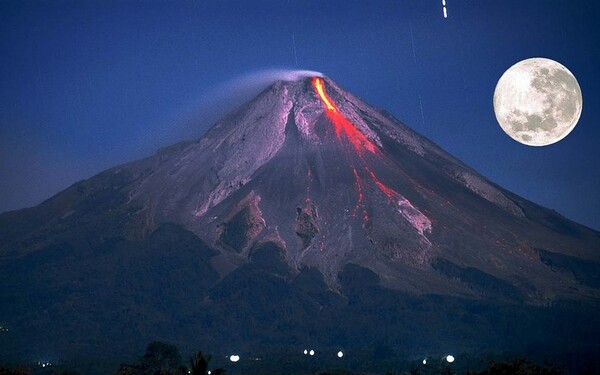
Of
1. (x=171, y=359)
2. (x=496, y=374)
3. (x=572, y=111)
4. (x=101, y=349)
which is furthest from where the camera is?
(x=101, y=349)

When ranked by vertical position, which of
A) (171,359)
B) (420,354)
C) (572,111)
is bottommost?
(420,354)

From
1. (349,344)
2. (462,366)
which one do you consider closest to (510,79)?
(462,366)

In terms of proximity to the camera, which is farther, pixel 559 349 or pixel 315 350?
pixel 315 350

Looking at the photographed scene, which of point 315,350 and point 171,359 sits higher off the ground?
point 171,359

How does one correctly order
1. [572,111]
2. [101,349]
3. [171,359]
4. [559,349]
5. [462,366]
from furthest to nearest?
[101,349] < [559,349] < [462,366] < [171,359] < [572,111]

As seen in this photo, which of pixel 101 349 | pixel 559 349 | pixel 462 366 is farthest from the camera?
pixel 101 349

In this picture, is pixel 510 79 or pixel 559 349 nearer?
pixel 510 79

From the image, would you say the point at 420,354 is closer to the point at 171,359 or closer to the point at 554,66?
the point at 171,359

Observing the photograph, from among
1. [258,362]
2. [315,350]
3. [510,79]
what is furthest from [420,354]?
[510,79]

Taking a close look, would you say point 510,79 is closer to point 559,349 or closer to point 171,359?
point 171,359
